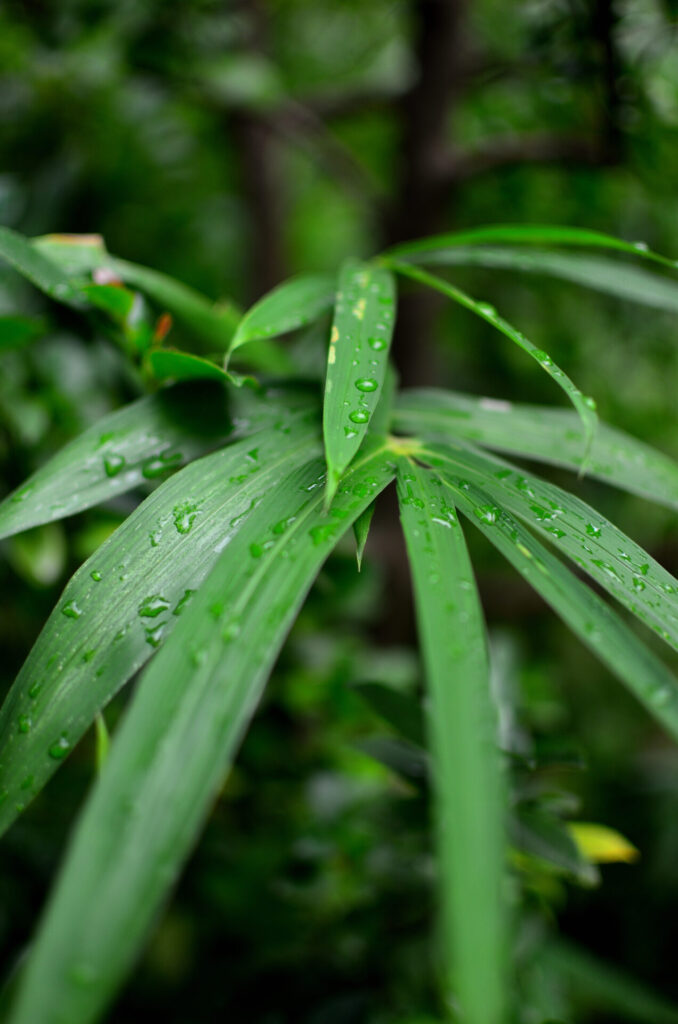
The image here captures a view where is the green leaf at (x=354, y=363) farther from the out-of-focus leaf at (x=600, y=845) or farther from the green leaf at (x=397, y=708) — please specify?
the out-of-focus leaf at (x=600, y=845)

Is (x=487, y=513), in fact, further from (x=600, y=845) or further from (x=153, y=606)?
(x=600, y=845)

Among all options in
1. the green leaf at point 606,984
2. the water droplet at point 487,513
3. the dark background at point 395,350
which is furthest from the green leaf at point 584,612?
the green leaf at point 606,984

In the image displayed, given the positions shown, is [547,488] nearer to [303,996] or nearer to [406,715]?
[406,715]

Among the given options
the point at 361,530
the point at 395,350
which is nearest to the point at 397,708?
the point at 361,530

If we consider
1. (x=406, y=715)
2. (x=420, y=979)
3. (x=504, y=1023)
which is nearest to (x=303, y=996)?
(x=420, y=979)

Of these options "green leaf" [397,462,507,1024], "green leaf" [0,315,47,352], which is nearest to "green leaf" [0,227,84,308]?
"green leaf" [0,315,47,352]
